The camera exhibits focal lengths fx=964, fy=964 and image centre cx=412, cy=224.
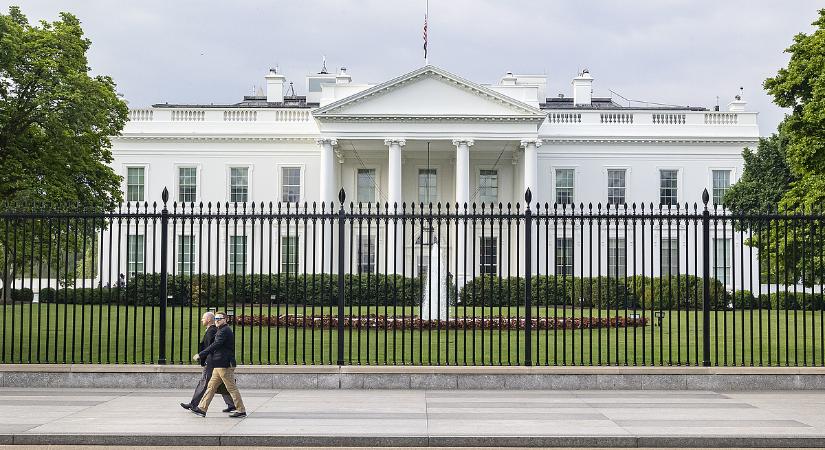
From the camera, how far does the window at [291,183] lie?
2116 inches

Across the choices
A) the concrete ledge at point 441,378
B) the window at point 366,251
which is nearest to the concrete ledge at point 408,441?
the concrete ledge at point 441,378

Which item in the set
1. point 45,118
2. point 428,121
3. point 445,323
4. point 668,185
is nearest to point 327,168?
point 428,121

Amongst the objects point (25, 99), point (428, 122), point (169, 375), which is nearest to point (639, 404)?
point (169, 375)

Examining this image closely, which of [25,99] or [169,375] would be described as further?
[25,99]

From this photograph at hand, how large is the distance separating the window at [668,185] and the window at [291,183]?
20.2m

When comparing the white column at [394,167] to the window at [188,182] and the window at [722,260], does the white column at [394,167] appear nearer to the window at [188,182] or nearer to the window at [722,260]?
the window at [188,182]

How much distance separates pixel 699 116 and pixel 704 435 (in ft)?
149

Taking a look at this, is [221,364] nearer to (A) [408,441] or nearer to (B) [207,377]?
(B) [207,377]

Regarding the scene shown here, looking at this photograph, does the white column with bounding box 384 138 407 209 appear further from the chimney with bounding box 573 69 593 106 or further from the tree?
the tree

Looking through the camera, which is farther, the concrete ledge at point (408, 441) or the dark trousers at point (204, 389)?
the dark trousers at point (204, 389)

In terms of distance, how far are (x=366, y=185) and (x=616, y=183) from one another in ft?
46.0

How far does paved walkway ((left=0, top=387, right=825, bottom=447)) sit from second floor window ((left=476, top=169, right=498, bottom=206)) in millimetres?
39365

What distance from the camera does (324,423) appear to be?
37.3 feet

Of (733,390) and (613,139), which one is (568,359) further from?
(613,139)
